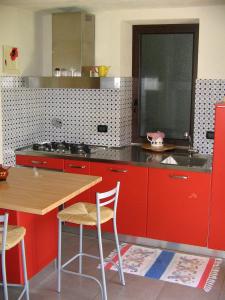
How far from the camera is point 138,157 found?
4211mm

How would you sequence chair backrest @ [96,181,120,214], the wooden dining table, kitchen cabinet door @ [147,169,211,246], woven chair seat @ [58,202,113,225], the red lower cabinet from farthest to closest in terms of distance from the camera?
kitchen cabinet door @ [147,169,211,246], the red lower cabinet, woven chair seat @ [58,202,113,225], chair backrest @ [96,181,120,214], the wooden dining table

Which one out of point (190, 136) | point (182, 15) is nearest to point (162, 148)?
point (190, 136)

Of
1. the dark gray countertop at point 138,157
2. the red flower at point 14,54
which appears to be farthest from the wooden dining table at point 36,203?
the red flower at point 14,54

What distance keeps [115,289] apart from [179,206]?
1.00 meters

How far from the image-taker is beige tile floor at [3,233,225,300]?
3.25 m

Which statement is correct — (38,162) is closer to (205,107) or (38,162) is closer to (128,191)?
(128,191)

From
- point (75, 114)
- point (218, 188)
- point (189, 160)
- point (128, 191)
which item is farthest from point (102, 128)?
point (218, 188)

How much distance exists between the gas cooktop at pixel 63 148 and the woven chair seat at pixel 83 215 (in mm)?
1249

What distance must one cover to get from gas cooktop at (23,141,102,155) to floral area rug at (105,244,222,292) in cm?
105

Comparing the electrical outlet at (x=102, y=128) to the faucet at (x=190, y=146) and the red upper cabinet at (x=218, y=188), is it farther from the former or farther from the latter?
the red upper cabinet at (x=218, y=188)

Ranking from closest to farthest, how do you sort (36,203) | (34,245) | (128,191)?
(36,203)
(34,245)
(128,191)

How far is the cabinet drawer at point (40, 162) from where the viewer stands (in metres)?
4.36

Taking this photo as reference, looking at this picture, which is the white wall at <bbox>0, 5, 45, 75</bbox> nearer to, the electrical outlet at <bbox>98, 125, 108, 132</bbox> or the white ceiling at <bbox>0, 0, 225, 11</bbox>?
the white ceiling at <bbox>0, 0, 225, 11</bbox>

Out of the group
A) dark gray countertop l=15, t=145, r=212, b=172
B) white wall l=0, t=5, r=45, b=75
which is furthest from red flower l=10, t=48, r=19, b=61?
dark gray countertop l=15, t=145, r=212, b=172
